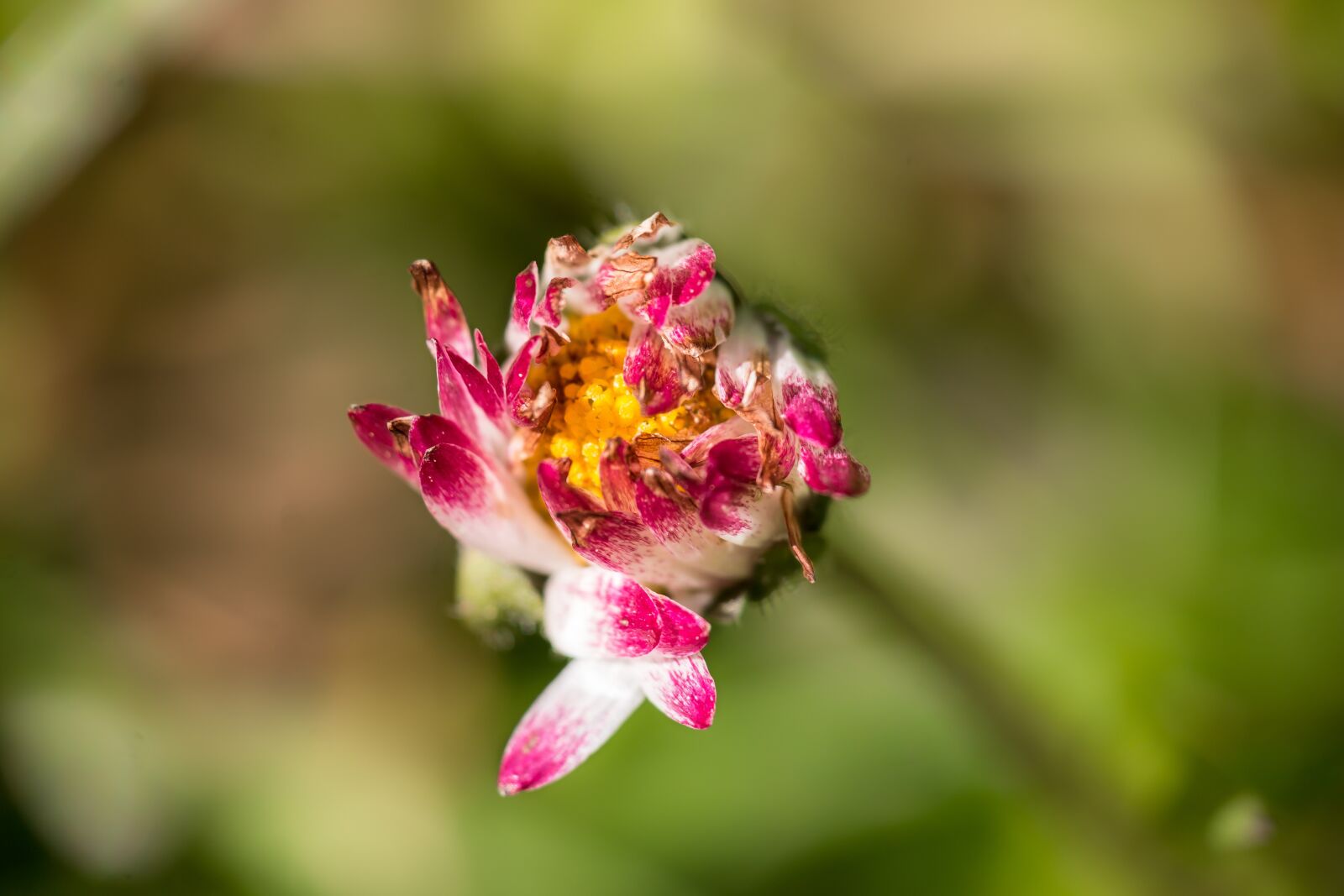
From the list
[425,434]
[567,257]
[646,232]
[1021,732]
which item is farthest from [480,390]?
[1021,732]

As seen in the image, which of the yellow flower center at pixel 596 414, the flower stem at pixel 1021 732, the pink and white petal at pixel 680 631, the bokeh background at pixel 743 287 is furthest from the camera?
the bokeh background at pixel 743 287

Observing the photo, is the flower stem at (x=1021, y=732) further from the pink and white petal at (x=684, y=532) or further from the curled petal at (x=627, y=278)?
the curled petal at (x=627, y=278)

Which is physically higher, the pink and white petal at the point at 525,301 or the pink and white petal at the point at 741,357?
the pink and white petal at the point at 741,357

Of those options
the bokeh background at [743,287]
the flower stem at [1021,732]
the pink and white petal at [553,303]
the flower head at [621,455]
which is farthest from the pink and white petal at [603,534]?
the bokeh background at [743,287]

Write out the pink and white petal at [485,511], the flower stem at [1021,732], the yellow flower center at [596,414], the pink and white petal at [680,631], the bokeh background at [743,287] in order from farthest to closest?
the bokeh background at [743,287]
the flower stem at [1021,732]
the yellow flower center at [596,414]
the pink and white petal at [485,511]
the pink and white petal at [680,631]

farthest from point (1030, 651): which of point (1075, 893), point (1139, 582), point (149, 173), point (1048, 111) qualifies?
point (149, 173)

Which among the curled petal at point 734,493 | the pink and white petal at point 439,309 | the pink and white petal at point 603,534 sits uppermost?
the curled petal at point 734,493

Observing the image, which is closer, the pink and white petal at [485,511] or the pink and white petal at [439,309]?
the pink and white petal at [485,511]

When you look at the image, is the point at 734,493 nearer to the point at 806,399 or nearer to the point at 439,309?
the point at 806,399
